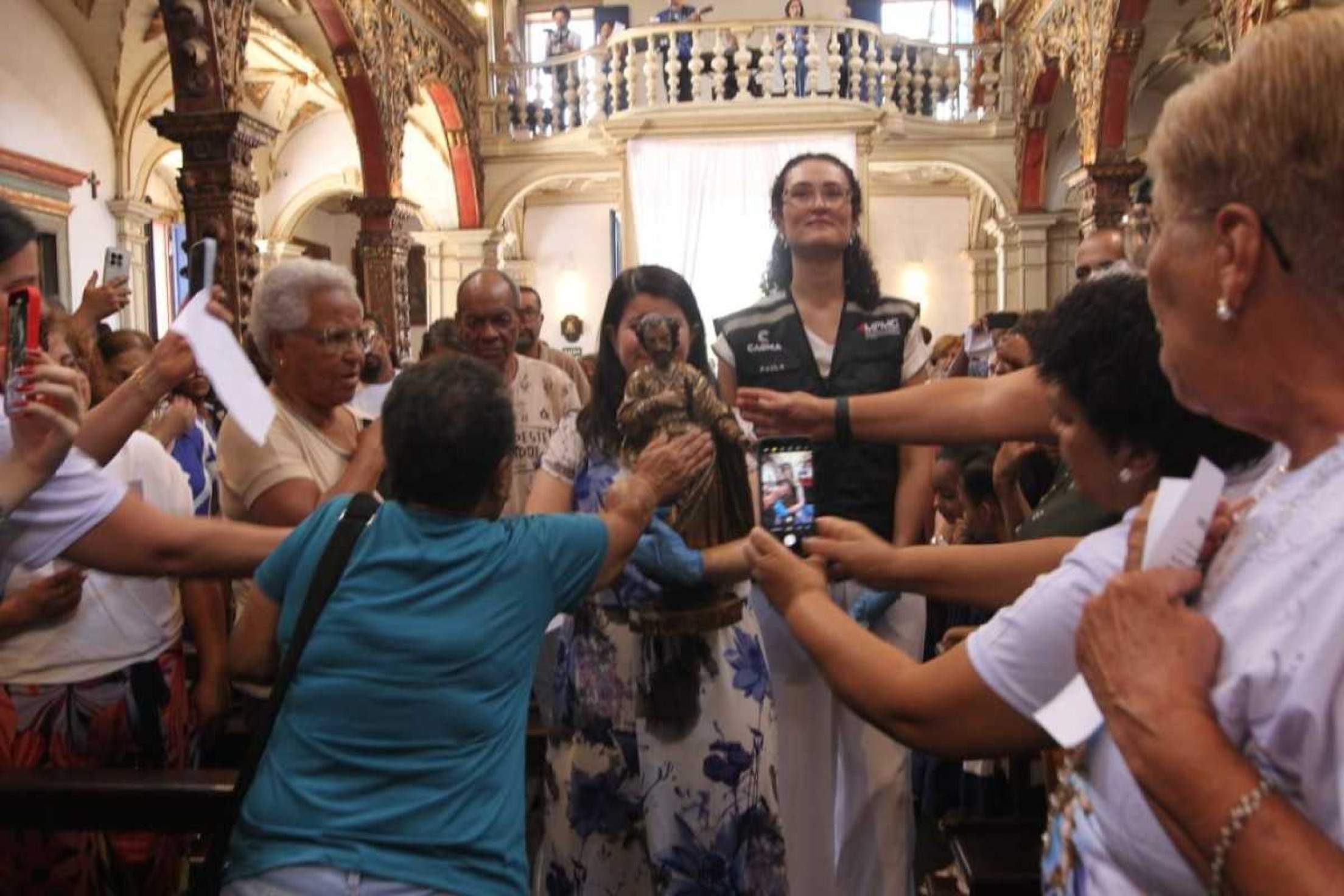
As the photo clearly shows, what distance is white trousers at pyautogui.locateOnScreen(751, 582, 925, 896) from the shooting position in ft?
8.11

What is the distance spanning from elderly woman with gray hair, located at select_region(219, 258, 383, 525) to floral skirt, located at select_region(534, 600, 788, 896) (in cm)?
65

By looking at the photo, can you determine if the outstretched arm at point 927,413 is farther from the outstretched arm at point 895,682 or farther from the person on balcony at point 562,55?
the person on balcony at point 562,55

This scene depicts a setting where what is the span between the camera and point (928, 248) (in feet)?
50.6

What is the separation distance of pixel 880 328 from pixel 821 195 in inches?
13.9

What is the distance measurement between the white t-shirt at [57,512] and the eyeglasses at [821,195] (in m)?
1.64

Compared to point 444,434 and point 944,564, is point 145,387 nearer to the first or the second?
point 444,434

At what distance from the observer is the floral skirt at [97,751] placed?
7.30ft

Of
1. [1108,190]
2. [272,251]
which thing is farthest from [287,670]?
[272,251]

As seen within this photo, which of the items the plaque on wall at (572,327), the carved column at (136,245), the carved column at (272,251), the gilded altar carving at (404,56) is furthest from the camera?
the plaque on wall at (572,327)

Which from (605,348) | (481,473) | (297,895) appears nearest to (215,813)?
(297,895)

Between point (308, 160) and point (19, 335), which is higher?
point (308, 160)

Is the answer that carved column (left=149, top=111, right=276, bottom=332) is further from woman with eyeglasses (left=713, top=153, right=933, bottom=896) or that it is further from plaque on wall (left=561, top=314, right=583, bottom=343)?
plaque on wall (left=561, top=314, right=583, bottom=343)

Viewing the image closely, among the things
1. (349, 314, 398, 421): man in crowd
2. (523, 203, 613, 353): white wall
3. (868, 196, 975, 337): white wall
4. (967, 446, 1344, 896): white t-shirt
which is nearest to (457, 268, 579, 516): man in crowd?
(349, 314, 398, 421): man in crowd

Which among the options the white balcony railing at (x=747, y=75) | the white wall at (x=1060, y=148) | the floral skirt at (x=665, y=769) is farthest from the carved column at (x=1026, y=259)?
the floral skirt at (x=665, y=769)
